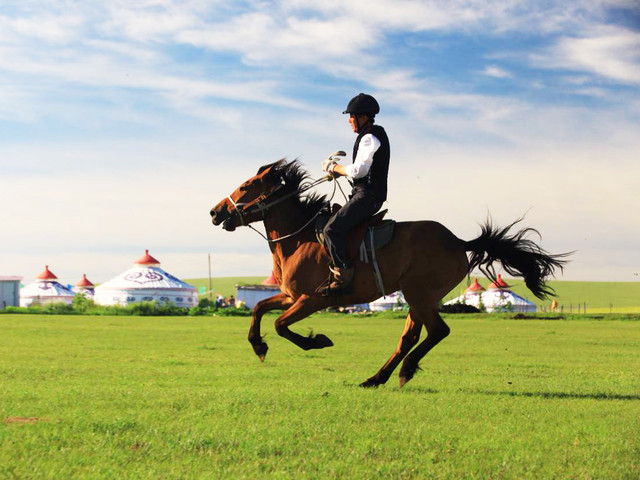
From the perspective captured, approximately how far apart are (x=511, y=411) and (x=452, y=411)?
660 millimetres

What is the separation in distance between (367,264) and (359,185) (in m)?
0.98

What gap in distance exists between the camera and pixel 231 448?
6066 mm

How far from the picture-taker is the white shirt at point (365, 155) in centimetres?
967

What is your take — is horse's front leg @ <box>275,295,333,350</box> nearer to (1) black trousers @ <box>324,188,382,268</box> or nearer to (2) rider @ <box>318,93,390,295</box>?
(2) rider @ <box>318,93,390,295</box>

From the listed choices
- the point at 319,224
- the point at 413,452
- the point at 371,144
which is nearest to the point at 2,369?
the point at 319,224

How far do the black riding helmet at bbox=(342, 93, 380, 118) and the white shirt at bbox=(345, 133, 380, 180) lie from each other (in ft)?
1.21

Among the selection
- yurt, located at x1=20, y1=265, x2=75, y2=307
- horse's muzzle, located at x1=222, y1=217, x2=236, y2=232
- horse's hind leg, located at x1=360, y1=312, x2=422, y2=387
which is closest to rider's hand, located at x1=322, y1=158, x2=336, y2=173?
horse's muzzle, located at x1=222, y1=217, x2=236, y2=232

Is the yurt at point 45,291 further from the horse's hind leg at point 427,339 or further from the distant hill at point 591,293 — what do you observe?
the horse's hind leg at point 427,339

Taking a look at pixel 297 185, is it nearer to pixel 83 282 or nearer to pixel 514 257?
pixel 514 257

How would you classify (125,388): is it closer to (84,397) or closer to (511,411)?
(84,397)

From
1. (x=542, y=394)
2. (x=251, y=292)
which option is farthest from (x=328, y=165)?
(x=251, y=292)

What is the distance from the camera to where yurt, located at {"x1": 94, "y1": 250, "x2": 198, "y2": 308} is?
84688 millimetres

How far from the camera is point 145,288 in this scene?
8494 cm

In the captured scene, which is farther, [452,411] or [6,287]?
[6,287]
